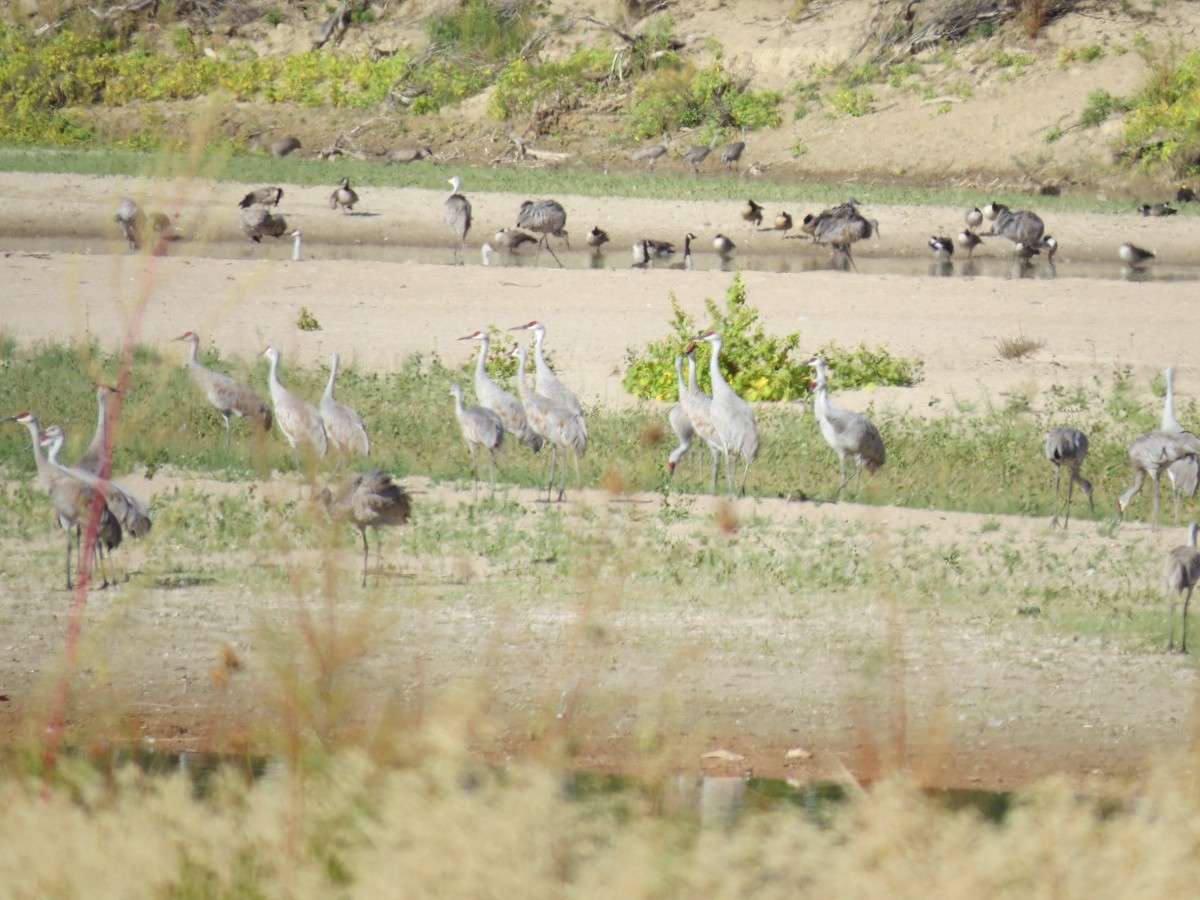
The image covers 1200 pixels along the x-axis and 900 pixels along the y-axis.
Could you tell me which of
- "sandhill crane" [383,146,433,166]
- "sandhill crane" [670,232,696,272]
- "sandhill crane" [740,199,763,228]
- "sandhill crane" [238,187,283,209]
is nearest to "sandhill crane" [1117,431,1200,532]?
"sandhill crane" [670,232,696,272]

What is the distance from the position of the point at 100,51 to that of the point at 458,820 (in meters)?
38.9

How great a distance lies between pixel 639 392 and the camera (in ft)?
49.3

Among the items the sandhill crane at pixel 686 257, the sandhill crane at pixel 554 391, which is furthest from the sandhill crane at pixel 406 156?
the sandhill crane at pixel 554 391

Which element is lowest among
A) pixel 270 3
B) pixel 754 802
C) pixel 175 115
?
pixel 754 802

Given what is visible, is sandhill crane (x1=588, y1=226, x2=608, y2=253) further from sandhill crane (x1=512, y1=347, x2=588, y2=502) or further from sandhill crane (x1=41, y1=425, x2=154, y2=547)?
sandhill crane (x1=41, y1=425, x2=154, y2=547)

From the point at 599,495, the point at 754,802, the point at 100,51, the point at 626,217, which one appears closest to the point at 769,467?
the point at 599,495

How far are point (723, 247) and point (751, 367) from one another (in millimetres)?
9441

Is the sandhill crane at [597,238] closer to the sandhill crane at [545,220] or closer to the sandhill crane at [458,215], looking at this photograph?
the sandhill crane at [545,220]

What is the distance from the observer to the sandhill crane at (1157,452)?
1150cm

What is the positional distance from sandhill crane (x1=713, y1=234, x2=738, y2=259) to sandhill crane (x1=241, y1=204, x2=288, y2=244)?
5895 millimetres

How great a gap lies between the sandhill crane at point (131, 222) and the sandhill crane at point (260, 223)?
1.36 metres

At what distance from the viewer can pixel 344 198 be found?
1041 inches

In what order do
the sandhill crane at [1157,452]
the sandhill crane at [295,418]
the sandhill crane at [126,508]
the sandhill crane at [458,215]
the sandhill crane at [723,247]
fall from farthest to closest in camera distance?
the sandhill crane at [723,247], the sandhill crane at [458,215], the sandhill crane at [295,418], the sandhill crane at [1157,452], the sandhill crane at [126,508]

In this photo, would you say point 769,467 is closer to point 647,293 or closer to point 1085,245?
point 647,293
